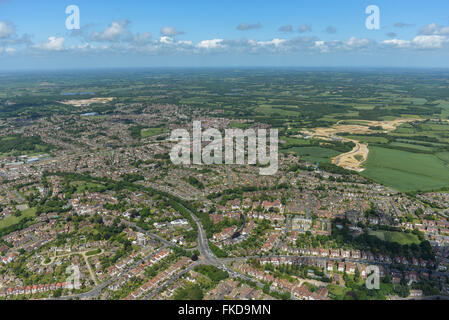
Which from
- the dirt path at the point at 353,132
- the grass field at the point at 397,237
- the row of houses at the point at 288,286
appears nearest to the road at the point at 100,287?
the row of houses at the point at 288,286

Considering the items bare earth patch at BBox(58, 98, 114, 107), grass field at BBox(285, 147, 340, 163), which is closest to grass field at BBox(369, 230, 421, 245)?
grass field at BBox(285, 147, 340, 163)

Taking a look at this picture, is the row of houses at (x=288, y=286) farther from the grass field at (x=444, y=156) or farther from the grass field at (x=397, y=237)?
the grass field at (x=444, y=156)

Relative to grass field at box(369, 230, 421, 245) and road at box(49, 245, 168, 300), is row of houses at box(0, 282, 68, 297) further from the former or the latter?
grass field at box(369, 230, 421, 245)

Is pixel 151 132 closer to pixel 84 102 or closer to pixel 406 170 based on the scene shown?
pixel 406 170

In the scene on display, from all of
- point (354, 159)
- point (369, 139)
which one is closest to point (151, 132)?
point (354, 159)

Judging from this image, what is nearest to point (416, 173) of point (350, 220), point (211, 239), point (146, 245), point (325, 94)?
point (350, 220)

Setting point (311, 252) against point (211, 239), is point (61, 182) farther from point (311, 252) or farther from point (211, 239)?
point (311, 252)
